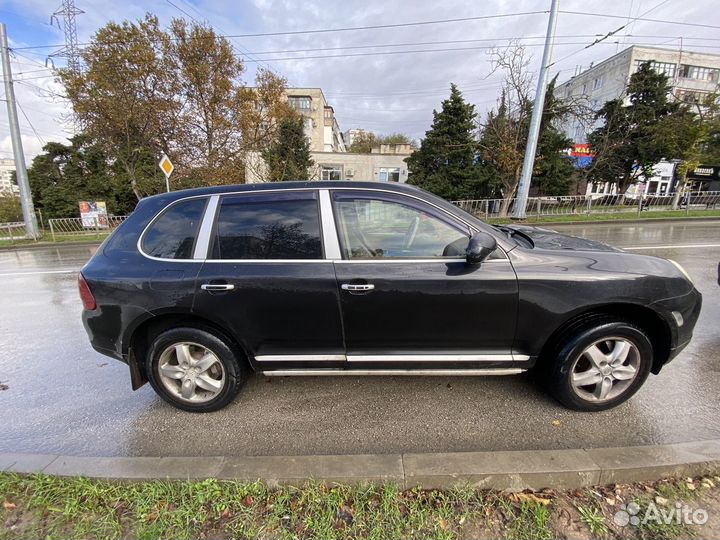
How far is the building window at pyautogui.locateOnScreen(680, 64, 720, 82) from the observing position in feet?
135

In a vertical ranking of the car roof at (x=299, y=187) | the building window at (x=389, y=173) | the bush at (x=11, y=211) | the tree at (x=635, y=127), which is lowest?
the bush at (x=11, y=211)

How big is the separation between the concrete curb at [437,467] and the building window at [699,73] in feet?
195

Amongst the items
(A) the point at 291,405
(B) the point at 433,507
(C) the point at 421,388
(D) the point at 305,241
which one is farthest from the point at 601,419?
(D) the point at 305,241

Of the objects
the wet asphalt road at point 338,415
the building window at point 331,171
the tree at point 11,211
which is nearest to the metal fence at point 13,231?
the wet asphalt road at point 338,415

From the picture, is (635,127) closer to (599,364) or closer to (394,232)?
(599,364)

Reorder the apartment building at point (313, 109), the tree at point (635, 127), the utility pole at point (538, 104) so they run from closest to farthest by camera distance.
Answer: the utility pole at point (538, 104)
the tree at point (635, 127)
the apartment building at point (313, 109)

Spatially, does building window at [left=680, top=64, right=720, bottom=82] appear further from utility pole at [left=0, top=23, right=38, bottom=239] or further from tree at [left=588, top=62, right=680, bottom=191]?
utility pole at [left=0, top=23, right=38, bottom=239]

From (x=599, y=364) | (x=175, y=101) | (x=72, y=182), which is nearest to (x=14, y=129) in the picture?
(x=175, y=101)

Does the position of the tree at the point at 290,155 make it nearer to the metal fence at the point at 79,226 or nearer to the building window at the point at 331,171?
the building window at the point at 331,171

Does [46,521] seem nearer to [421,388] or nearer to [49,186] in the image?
[421,388]

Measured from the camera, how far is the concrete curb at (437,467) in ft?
6.47

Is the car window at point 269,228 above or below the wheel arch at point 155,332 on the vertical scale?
above

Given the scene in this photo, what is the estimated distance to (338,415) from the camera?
2699mm

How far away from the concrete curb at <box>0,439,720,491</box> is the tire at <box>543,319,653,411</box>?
496 millimetres
